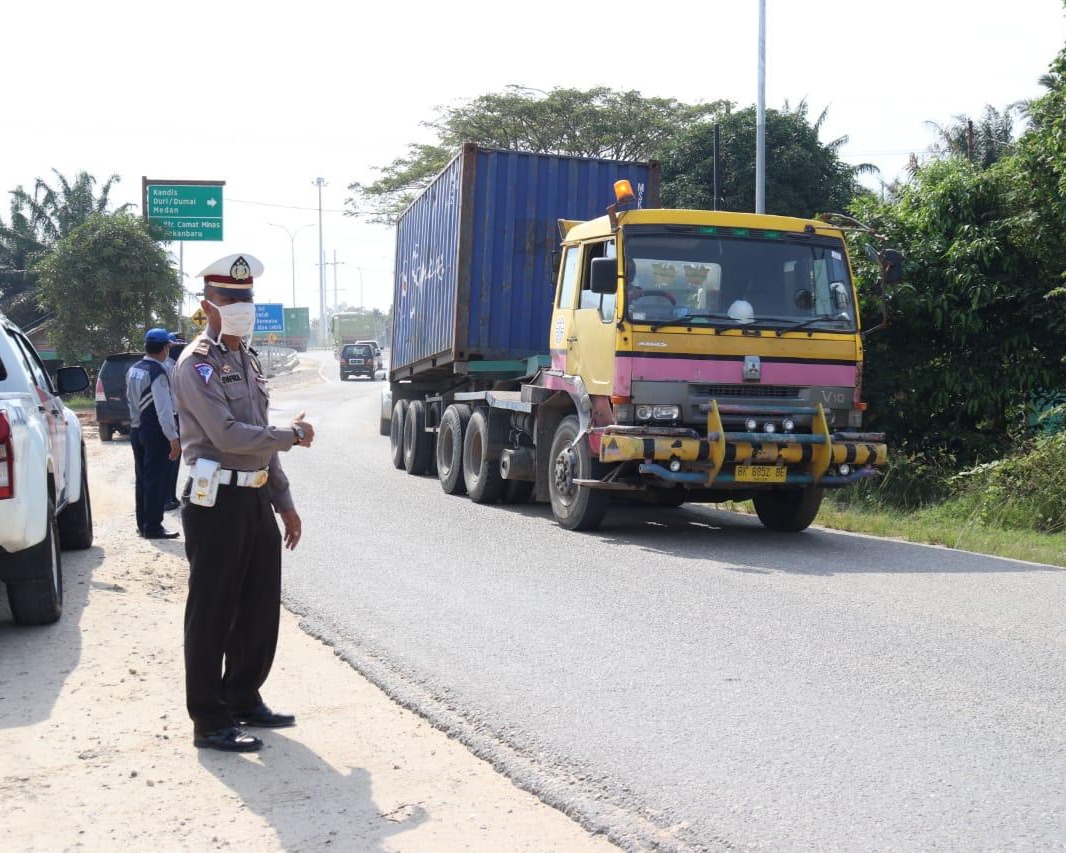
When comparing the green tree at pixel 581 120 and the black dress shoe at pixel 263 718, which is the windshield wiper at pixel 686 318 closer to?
the black dress shoe at pixel 263 718

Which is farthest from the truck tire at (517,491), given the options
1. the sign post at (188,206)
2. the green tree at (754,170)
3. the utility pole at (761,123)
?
the sign post at (188,206)

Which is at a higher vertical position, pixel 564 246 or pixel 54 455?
pixel 564 246

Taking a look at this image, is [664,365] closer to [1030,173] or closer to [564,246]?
[564,246]

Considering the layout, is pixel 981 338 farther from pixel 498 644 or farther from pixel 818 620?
pixel 498 644

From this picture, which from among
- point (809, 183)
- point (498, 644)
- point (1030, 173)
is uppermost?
point (809, 183)

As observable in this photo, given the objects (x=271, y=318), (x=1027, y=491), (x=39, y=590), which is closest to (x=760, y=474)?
(x=1027, y=491)

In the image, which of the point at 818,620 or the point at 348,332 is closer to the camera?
the point at 818,620

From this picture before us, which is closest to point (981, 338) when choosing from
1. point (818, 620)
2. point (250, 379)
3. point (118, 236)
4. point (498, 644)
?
point (818, 620)

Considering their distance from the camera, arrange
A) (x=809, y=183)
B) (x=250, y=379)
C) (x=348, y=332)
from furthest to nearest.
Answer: (x=348, y=332) < (x=809, y=183) < (x=250, y=379)

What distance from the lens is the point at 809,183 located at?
94.8 ft

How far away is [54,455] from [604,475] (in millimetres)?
4569

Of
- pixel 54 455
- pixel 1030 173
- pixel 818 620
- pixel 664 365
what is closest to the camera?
pixel 818 620

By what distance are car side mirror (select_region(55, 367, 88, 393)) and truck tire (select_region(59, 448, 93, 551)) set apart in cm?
108

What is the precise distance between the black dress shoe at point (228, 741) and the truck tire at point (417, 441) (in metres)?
12.5
